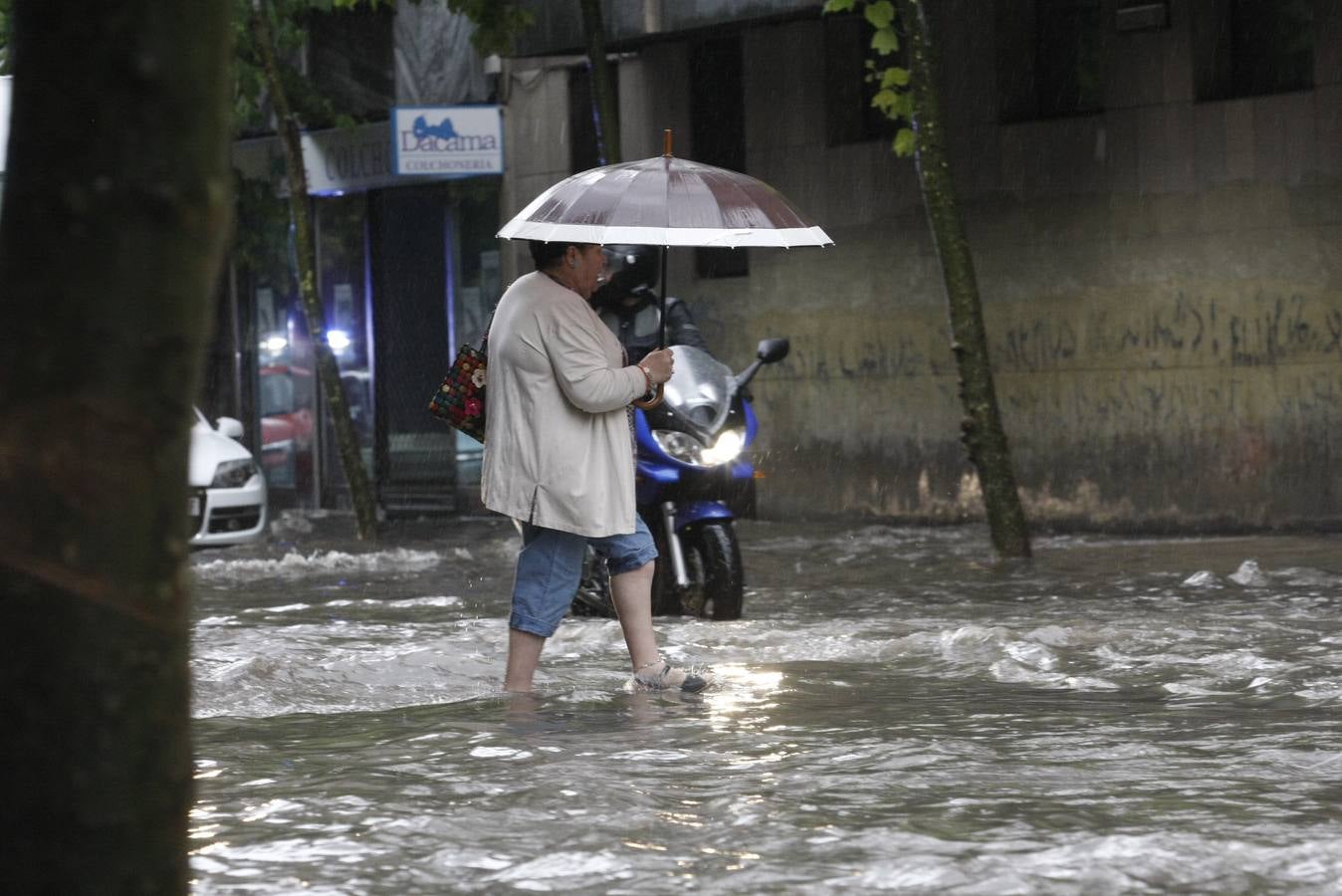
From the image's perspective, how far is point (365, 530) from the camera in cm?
1698

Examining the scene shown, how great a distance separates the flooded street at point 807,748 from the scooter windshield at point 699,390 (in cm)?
96

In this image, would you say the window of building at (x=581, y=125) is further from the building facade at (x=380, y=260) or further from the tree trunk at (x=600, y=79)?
the tree trunk at (x=600, y=79)

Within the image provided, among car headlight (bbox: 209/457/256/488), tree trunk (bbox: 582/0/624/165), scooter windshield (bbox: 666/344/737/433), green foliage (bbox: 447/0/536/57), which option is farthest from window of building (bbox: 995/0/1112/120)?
scooter windshield (bbox: 666/344/737/433)

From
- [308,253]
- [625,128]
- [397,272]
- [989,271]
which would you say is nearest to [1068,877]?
[989,271]

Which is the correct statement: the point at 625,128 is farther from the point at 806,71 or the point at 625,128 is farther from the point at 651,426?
the point at 651,426

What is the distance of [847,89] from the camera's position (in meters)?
17.0

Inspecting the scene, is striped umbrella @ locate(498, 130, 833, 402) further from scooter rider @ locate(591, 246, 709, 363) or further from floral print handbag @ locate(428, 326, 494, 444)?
scooter rider @ locate(591, 246, 709, 363)

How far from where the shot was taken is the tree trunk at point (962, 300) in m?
12.5

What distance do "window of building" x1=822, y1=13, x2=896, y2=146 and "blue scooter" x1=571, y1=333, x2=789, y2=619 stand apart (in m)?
7.49

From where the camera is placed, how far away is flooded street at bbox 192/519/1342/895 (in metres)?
4.48

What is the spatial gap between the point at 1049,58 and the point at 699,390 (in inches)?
277

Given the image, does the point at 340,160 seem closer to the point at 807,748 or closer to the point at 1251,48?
the point at 1251,48

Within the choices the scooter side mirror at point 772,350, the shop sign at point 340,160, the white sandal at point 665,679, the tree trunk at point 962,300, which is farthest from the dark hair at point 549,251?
the shop sign at point 340,160

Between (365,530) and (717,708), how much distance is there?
10388 millimetres
